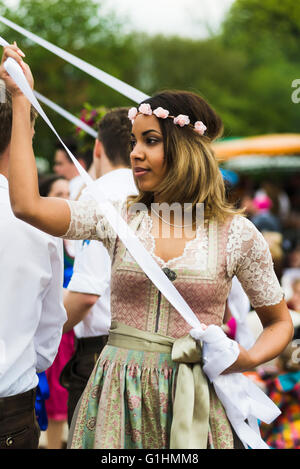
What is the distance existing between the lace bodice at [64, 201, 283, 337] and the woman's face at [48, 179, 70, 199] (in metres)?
3.00

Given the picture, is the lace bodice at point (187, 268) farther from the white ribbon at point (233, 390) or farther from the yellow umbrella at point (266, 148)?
the yellow umbrella at point (266, 148)

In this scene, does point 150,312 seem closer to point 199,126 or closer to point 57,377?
point 199,126

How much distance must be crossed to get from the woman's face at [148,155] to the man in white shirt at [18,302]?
40 cm

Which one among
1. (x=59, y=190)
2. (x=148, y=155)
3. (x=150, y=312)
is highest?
(x=59, y=190)

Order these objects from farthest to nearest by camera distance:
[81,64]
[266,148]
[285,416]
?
[266,148]
[285,416]
[81,64]

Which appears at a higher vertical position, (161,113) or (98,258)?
(161,113)

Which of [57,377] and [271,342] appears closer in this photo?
[271,342]

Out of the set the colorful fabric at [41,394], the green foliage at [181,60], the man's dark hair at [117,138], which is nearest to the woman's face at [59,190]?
the man's dark hair at [117,138]

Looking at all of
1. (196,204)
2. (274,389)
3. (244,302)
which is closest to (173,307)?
(196,204)

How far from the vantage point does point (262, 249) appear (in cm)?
226

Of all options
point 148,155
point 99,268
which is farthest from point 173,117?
point 99,268

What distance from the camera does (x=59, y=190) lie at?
524 centimetres

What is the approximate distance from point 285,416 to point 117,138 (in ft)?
6.90

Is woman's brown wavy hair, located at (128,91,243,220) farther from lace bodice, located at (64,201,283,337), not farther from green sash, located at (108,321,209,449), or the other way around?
green sash, located at (108,321,209,449)
